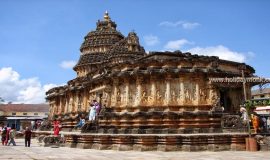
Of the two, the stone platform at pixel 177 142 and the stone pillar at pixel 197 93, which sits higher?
the stone pillar at pixel 197 93

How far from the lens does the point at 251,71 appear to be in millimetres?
30594

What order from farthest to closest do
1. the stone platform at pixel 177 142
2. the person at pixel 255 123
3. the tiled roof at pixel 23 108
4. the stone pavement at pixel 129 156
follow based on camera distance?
the tiled roof at pixel 23 108
the person at pixel 255 123
the stone platform at pixel 177 142
the stone pavement at pixel 129 156

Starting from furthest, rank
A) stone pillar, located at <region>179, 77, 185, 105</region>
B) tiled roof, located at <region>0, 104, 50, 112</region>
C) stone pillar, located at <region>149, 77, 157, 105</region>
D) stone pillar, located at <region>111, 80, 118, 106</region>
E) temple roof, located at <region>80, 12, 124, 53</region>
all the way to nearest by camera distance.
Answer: tiled roof, located at <region>0, 104, 50, 112</region> < temple roof, located at <region>80, 12, 124, 53</region> < stone pillar, located at <region>111, 80, 118, 106</region> < stone pillar, located at <region>149, 77, 157, 105</region> < stone pillar, located at <region>179, 77, 185, 105</region>

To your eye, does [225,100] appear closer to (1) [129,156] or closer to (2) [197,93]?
(2) [197,93]

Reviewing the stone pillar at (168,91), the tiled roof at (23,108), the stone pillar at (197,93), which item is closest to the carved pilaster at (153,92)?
the stone pillar at (168,91)

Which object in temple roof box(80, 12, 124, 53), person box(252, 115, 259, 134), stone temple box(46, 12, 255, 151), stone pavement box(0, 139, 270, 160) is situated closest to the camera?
stone pavement box(0, 139, 270, 160)

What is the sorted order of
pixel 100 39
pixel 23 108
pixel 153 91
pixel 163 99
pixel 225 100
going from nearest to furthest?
pixel 163 99
pixel 153 91
pixel 225 100
pixel 100 39
pixel 23 108

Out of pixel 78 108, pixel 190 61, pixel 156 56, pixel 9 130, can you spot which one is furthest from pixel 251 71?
pixel 9 130

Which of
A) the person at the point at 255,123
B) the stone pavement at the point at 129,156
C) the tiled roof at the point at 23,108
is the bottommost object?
the stone pavement at the point at 129,156

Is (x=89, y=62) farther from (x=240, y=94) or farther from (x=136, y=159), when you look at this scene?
(x=136, y=159)

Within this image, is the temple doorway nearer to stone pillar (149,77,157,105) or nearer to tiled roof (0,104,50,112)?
stone pillar (149,77,157,105)

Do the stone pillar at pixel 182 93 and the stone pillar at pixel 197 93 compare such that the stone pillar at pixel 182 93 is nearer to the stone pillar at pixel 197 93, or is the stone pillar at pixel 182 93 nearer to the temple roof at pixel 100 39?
the stone pillar at pixel 197 93

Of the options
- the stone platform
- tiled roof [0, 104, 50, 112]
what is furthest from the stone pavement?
tiled roof [0, 104, 50, 112]

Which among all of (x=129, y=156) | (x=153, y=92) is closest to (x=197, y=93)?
(x=153, y=92)
